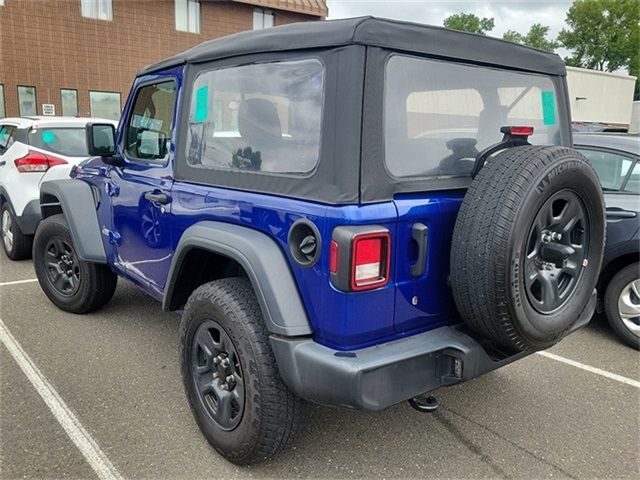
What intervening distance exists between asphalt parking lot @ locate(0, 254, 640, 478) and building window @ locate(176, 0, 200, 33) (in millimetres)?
18794

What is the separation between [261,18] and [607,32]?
134 ft

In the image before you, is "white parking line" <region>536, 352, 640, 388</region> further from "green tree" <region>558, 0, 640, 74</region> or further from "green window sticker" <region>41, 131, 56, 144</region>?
"green tree" <region>558, 0, 640, 74</region>

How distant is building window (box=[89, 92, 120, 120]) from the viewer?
18.9 metres

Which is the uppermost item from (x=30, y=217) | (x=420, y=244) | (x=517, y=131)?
(x=517, y=131)

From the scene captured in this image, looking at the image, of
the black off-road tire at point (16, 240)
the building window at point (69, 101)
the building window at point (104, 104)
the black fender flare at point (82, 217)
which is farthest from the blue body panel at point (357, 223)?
the building window at point (104, 104)

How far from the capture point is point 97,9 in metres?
18.3

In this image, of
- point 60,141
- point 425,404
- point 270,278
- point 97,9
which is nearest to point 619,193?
point 425,404

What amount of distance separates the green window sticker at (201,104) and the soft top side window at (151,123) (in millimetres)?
260

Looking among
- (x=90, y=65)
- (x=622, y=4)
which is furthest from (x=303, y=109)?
(x=622, y=4)

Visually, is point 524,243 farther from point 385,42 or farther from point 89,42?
point 89,42

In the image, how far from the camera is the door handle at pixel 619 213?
12.8 ft

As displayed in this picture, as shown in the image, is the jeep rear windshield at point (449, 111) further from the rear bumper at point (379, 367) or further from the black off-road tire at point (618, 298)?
the black off-road tire at point (618, 298)

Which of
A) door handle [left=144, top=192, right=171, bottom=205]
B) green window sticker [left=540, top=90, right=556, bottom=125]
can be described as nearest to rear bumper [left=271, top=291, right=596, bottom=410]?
door handle [left=144, top=192, right=171, bottom=205]

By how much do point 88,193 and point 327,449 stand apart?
2.59m
